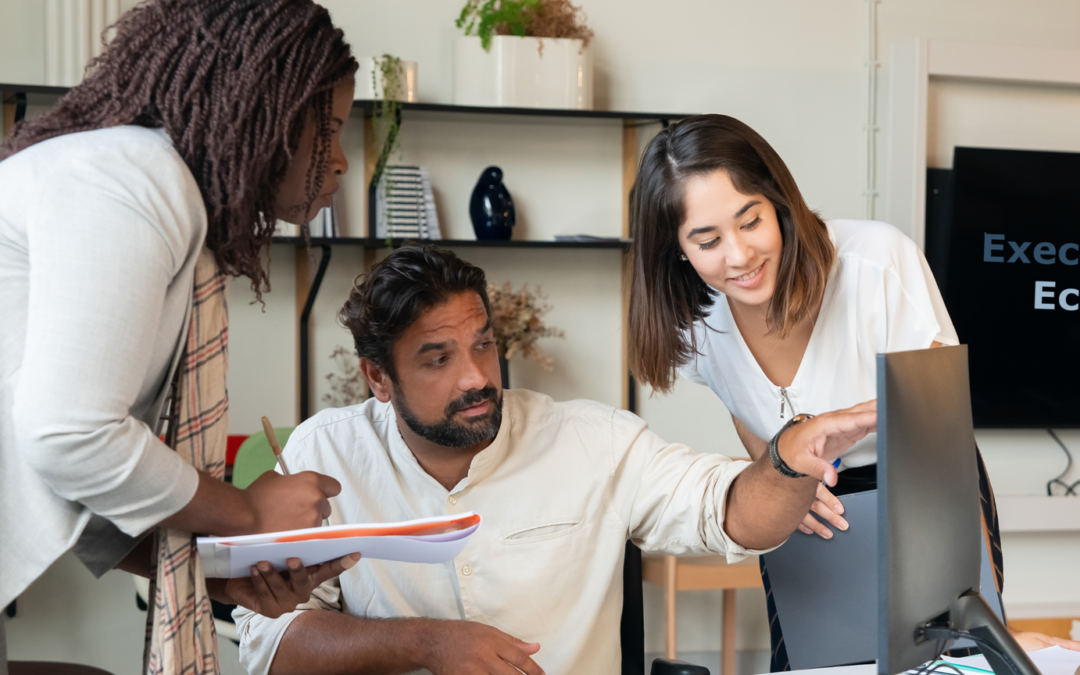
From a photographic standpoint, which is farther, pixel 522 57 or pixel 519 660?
pixel 522 57

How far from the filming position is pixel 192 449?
0.95 m

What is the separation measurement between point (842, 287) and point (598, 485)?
0.53 m

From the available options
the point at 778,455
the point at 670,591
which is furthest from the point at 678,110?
the point at 778,455

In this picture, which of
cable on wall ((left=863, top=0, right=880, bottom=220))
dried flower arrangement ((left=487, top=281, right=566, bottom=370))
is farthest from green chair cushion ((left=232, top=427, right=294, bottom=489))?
cable on wall ((left=863, top=0, right=880, bottom=220))

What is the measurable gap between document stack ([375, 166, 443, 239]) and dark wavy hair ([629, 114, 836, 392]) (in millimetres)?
1394

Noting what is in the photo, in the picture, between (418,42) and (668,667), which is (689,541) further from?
(418,42)

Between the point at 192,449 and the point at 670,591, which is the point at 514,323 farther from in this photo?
the point at 192,449

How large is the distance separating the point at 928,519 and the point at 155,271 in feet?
2.36

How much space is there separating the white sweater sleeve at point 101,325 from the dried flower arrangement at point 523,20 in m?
2.28

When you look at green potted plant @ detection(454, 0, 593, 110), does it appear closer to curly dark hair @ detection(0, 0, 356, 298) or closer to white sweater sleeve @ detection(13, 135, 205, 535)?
curly dark hair @ detection(0, 0, 356, 298)

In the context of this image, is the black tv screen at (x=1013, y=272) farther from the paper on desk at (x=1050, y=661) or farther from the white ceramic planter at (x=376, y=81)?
the paper on desk at (x=1050, y=661)

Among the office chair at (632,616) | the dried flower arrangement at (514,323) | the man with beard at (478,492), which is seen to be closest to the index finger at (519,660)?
the man with beard at (478,492)

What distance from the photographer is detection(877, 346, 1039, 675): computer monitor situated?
0.81m

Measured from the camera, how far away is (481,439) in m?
1.51
